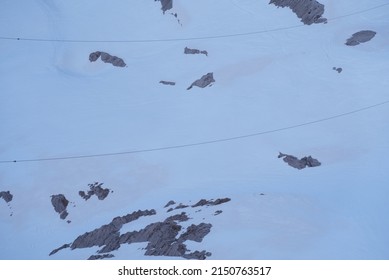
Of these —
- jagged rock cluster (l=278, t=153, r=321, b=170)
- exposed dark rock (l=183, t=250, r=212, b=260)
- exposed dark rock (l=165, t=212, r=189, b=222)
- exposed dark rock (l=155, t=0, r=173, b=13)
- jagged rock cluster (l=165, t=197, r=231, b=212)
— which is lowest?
exposed dark rock (l=183, t=250, r=212, b=260)

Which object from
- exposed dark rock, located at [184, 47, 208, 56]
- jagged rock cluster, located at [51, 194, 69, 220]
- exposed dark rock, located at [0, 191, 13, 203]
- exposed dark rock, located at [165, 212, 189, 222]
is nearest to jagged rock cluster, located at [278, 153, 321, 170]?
Answer: exposed dark rock, located at [165, 212, 189, 222]

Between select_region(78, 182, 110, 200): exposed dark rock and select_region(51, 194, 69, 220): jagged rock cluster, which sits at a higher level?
select_region(78, 182, 110, 200): exposed dark rock

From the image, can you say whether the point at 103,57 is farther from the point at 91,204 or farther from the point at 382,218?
the point at 382,218

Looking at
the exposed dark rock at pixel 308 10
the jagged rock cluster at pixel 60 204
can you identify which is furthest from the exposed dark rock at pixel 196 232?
the exposed dark rock at pixel 308 10

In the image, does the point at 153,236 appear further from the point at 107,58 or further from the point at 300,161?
the point at 107,58

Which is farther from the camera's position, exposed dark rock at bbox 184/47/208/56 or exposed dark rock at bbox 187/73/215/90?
exposed dark rock at bbox 184/47/208/56

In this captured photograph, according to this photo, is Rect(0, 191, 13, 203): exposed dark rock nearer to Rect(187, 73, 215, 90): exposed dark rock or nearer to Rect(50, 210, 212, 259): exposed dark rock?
Rect(50, 210, 212, 259): exposed dark rock

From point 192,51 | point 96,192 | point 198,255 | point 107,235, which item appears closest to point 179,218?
point 198,255

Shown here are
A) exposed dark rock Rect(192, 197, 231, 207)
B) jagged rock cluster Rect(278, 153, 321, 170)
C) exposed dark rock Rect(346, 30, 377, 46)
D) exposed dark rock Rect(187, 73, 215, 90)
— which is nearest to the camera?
exposed dark rock Rect(192, 197, 231, 207)
